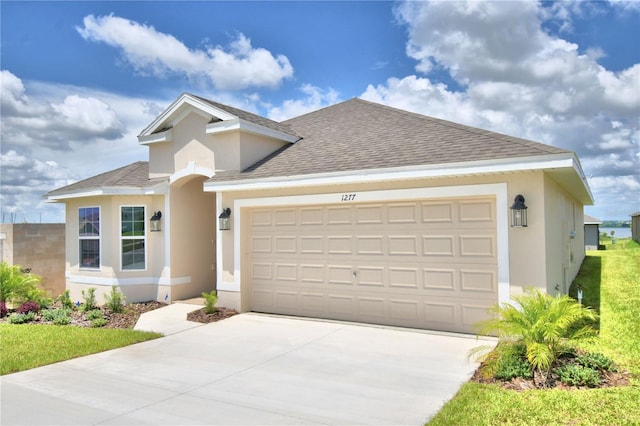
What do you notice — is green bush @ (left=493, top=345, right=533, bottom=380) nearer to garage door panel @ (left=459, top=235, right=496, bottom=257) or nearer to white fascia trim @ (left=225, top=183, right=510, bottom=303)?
white fascia trim @ (left=225, top=183, right=510, bottom=303)

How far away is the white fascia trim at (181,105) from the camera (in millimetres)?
11547

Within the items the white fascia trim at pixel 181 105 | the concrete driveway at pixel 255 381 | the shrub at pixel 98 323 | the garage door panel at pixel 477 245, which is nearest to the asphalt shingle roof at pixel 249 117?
the white fascia trim at pixel 181 105

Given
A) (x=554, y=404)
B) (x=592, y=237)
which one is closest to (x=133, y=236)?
(x=554, y=404)

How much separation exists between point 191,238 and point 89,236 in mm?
3087

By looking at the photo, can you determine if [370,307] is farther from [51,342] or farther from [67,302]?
[67,302]

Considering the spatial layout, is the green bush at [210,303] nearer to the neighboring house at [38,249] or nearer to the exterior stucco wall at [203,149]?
the exterior stucco wall at [203,149]

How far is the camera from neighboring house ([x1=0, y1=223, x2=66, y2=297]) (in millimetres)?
16344

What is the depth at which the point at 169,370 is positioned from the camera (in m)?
6.82

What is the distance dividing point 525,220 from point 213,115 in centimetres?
793

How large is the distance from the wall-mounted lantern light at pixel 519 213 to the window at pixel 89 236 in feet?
36.6

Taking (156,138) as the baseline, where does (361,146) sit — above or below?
below

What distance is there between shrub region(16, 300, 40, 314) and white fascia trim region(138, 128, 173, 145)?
17.2 ft

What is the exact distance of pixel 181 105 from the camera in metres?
12.2

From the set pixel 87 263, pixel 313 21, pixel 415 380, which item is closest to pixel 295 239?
Answer: pixel 415 380
